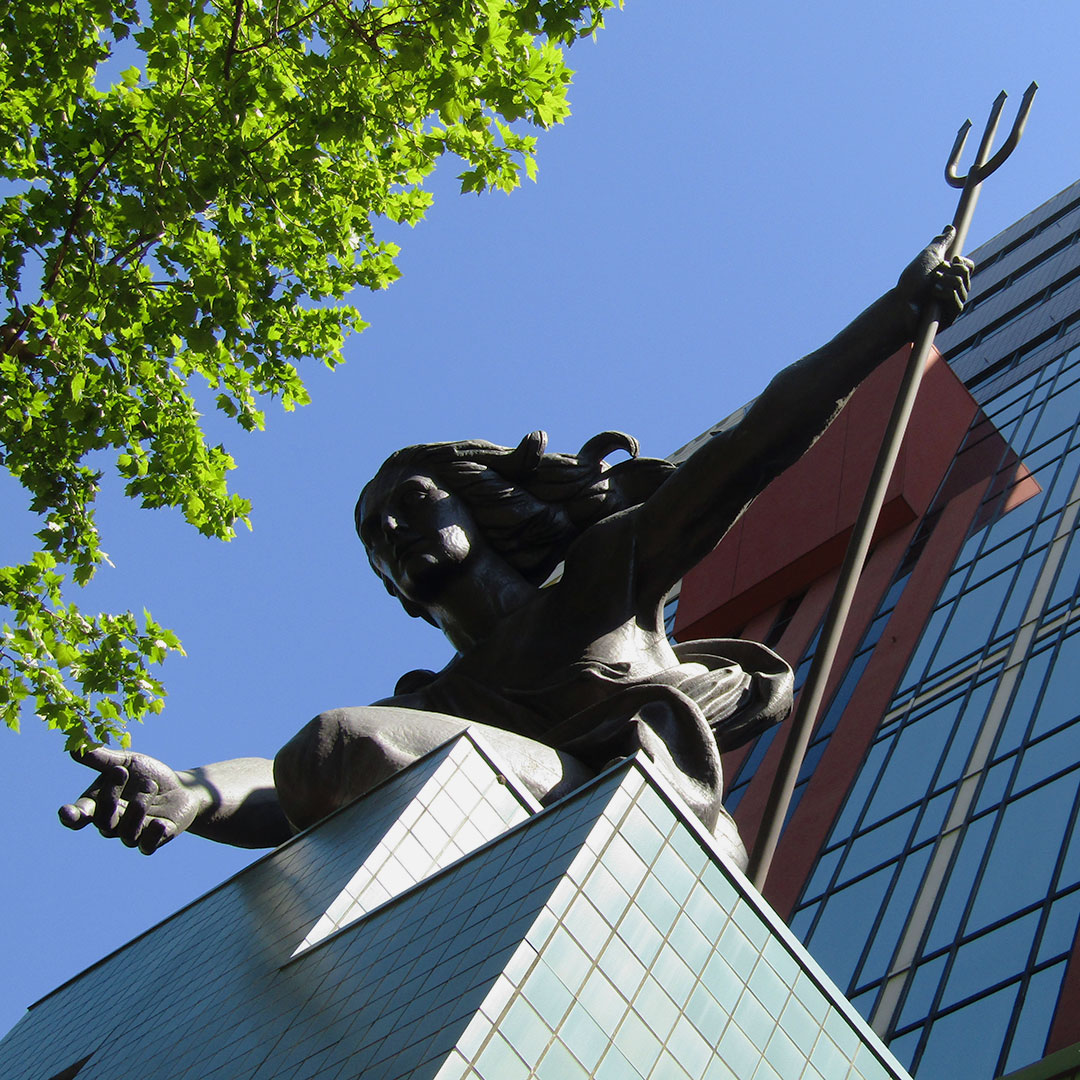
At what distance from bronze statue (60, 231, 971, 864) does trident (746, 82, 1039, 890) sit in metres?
0.11

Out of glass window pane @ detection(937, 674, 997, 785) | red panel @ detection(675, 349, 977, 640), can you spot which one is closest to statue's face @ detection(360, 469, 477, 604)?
glass window pane @ detection(937, 674, 997, 785)

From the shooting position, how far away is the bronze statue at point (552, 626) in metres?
3.79

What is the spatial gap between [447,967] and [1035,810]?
63.2 feet

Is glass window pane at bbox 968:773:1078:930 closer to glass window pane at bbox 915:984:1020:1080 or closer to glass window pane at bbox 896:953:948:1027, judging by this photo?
glass window pane at bbox 896:953:948:1027

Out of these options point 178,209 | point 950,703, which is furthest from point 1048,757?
point 178,209

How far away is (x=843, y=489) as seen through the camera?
105 feet

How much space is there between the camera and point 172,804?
4.07 metres

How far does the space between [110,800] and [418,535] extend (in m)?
1.23

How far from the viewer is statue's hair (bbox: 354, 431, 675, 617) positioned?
473 cm

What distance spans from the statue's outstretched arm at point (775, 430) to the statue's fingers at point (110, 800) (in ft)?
5.15

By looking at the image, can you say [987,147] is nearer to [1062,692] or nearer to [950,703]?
[1062,692]

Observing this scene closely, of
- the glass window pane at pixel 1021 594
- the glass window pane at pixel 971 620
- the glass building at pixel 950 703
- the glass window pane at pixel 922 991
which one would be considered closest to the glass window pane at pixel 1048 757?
the glass building at pixel 950 703

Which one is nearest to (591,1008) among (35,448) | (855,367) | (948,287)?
(855,367)

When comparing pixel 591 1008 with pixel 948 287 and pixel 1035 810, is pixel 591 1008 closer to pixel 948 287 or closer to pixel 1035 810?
pixel 948 287
